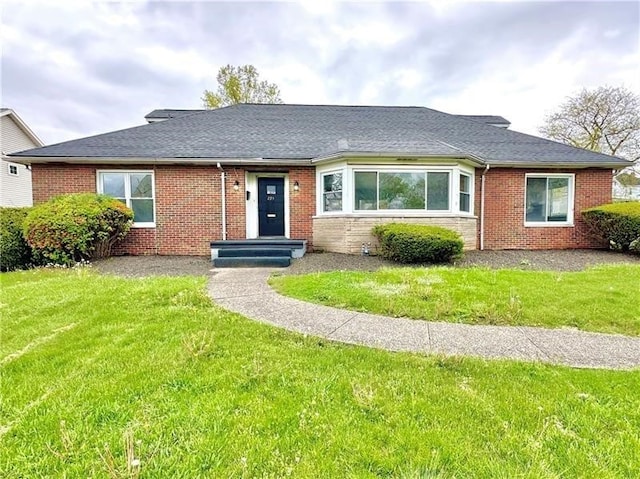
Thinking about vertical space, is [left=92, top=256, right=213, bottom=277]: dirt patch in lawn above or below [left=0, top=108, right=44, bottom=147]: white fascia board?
below

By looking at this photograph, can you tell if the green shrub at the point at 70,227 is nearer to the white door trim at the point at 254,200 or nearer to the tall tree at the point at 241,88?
the white door trim at the point at 254,200

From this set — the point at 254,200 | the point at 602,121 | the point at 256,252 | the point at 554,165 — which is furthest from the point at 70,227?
the point at 602,121

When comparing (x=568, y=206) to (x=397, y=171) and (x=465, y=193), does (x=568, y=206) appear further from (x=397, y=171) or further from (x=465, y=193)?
(x=397, y=171)

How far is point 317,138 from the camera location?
40.7 ft

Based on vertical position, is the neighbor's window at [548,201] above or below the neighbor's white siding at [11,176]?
below

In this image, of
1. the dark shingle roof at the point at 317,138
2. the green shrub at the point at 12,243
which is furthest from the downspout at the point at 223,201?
the green shrub at the point at 12,243

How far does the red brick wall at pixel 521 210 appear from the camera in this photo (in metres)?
11.5

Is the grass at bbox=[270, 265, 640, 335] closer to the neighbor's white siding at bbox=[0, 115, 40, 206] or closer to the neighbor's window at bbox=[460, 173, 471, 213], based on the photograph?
the neighbor's window at bbox=[460, 173, 471, 213]

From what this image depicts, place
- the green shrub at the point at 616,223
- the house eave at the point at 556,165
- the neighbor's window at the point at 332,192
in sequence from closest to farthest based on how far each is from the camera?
the green shrub at the point at 616,223 < the neighbor's window at the point at 332,192 < the house eave at the point at 556,165

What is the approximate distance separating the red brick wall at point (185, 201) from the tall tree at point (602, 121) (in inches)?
902

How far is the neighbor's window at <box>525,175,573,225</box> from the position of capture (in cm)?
1163

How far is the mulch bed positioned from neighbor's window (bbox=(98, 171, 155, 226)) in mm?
1449

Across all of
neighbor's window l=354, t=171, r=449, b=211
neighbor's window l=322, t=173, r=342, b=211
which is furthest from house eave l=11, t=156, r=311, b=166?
neighbor's window l=354, t=171, r=449, b=211

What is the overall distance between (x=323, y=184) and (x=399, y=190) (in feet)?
7.46
